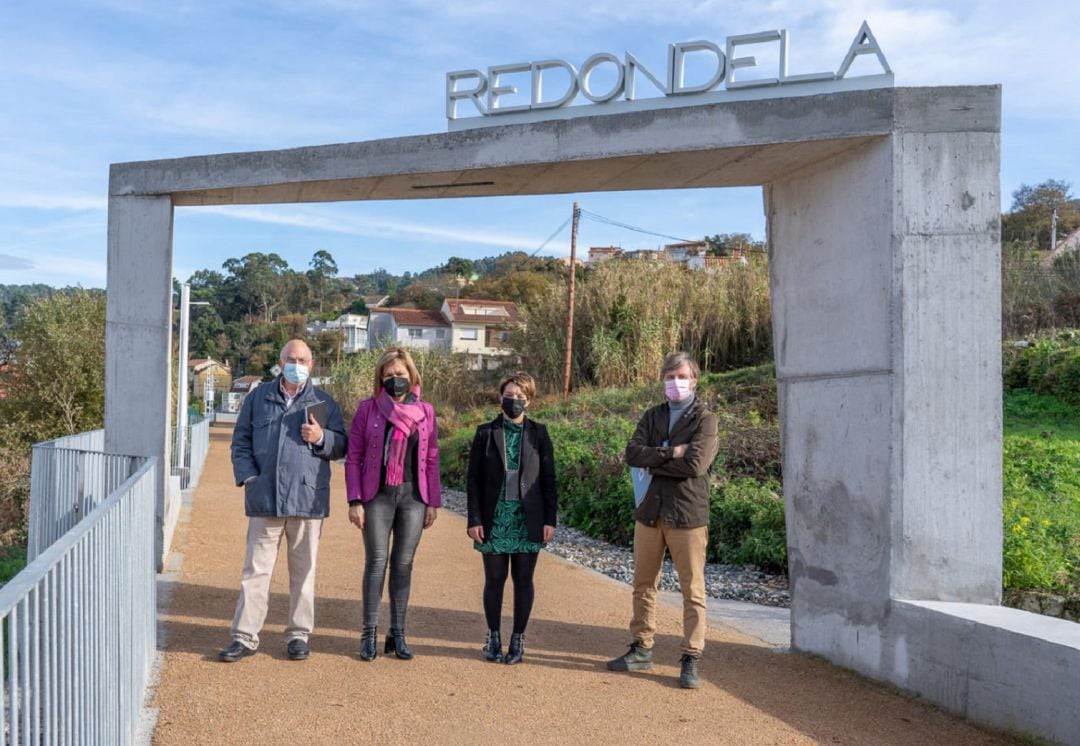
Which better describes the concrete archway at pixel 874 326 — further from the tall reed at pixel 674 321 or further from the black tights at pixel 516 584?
the tall reed at pixel 674 321

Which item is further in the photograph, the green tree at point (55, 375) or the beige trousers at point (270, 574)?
the green tree at point (55, 375)

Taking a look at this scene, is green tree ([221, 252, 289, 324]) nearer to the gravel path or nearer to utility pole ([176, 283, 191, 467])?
utility pole ([176, 283, 191, 467])

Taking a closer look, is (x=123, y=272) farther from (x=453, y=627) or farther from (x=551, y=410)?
(x=551, y=410)

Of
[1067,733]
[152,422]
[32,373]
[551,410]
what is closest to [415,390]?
[152,422]

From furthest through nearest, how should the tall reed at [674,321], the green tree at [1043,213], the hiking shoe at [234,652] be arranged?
the green tree at [1043,213], the tall reed at [674,321], the hiking shoe at [234,652]

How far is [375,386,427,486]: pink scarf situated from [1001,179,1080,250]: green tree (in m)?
56.8

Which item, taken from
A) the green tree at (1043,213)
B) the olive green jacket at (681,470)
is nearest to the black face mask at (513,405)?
the olive green jacket at (681,470)

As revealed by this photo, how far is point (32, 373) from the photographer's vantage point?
25719 millimetres

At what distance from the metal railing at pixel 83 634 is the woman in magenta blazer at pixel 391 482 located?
1.30 metres

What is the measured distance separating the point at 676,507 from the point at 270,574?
252cm

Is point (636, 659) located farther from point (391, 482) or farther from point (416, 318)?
point (416, 318)

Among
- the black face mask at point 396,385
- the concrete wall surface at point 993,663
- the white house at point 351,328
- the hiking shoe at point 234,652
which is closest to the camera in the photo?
the concrete wall surface at point 993,663

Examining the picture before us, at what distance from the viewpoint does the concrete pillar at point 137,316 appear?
848cm

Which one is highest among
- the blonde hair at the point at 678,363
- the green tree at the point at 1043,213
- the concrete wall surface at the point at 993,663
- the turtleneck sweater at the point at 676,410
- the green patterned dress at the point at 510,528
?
the green tree at the point at 1043,213
